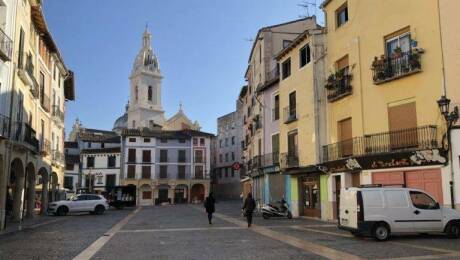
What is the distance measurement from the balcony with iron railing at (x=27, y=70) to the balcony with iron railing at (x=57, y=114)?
8.77 m

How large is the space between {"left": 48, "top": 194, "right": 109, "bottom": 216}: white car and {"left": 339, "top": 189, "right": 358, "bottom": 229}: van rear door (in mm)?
23283

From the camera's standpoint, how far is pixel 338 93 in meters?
24.4

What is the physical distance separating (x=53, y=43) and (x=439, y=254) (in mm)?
29161

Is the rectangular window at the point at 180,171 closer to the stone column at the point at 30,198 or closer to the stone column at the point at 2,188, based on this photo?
the stone column at the point at 30,198

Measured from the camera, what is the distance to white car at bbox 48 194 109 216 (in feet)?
108

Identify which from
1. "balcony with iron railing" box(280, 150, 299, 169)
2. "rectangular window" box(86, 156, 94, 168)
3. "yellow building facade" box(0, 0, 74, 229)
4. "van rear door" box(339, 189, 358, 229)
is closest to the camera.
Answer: "van rear door" box(339, 189, 358, 229)

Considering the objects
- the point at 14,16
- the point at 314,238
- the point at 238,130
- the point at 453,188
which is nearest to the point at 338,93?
the point at 453,188

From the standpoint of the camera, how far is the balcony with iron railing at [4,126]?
19328mm

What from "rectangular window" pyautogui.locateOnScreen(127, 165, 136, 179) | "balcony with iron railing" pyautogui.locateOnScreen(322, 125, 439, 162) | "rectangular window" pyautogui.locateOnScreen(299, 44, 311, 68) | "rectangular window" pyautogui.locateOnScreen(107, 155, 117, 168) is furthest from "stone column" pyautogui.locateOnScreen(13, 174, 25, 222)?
"rectangular window" pyautogui.locateOnScreen(107, 155, 117, 168)

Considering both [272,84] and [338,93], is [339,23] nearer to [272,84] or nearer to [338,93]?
[338,93]

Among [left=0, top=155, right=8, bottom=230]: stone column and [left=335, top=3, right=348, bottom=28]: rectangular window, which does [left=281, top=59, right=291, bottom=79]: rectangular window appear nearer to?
[left=335, top=3, right=348, bottom=28]: rectangular window

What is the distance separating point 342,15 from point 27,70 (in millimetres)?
17010

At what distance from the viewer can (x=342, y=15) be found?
24938 millimetres

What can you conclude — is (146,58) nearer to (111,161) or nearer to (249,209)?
(111,161)
